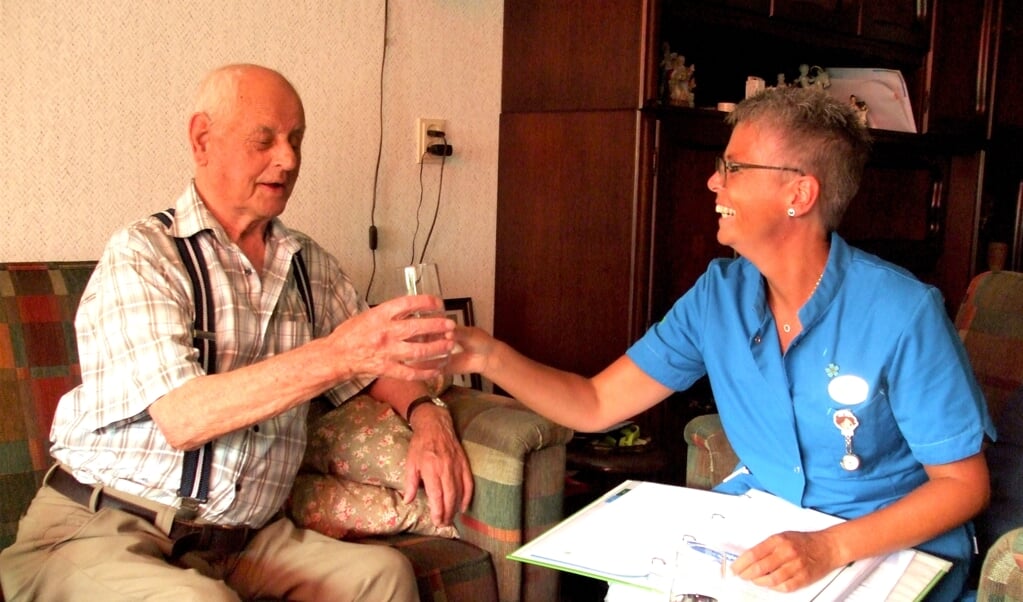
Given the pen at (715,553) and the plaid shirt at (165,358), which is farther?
the plaid shirt at (165,358)

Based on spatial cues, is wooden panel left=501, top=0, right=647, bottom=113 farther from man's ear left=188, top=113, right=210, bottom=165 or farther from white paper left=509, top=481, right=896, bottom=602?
white paper left=509, top=481, right=896, bottom=602

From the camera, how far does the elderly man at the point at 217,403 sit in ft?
4.65

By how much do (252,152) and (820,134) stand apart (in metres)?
0.96

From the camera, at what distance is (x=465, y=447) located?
1830 millimetres

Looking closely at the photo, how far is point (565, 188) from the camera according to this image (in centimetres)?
256

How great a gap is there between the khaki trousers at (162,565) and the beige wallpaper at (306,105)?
68 centimetres

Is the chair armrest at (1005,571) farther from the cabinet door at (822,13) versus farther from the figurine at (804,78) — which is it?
the figurine at (804,78)

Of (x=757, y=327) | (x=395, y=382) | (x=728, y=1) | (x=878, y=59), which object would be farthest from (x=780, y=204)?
(x=878, y=59)

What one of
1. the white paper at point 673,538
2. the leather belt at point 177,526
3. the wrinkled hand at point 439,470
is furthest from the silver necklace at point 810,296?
the leather belt at point 177,526

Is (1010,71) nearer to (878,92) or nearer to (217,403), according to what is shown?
→ (878,92)

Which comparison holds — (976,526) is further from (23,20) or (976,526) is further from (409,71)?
(23,20)

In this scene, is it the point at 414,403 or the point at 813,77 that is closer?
the point at 414,403

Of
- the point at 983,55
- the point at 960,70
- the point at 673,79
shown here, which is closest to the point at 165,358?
the point at 673,79

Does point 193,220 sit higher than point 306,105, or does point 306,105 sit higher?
point 306,105
